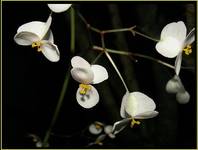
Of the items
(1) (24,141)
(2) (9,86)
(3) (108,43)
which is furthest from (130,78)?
(2) (9,86)

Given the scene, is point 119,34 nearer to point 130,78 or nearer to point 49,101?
point 130,78

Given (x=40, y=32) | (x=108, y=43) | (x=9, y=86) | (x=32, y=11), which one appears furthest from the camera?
(x=9, y=86)

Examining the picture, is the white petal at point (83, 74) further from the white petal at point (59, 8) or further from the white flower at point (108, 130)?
the white flower at point (108, 130)

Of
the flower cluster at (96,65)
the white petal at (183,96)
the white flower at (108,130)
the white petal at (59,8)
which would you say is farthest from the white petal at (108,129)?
the white petal at (59,8)


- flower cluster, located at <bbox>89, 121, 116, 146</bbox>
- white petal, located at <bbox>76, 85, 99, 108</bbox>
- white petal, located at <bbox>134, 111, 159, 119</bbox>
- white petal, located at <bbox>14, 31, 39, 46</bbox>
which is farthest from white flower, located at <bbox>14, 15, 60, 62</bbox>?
flower cluster, located at <bbox>89, 121, 116, 146</bbox>

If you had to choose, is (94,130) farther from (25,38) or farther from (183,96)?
(25,38)

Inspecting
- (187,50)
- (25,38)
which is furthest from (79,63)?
(187,50)

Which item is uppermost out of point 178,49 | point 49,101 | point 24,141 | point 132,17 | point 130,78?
point 132,17
